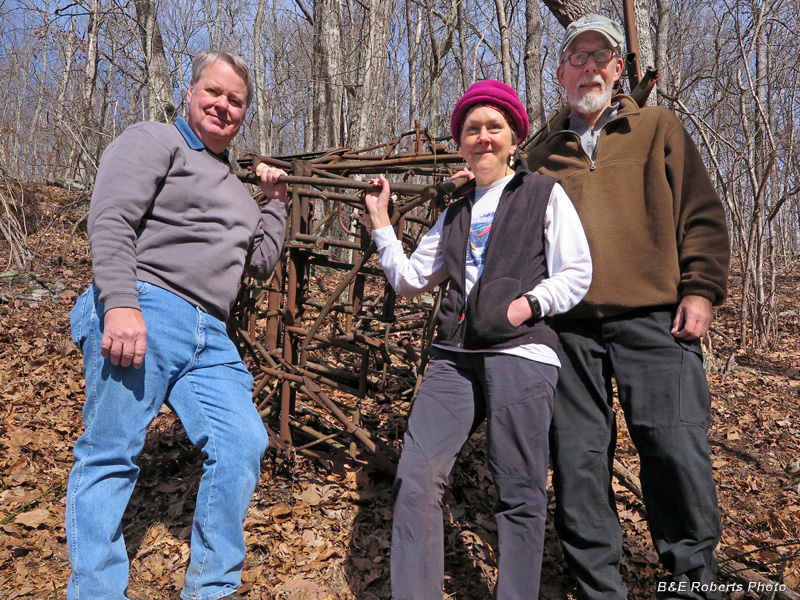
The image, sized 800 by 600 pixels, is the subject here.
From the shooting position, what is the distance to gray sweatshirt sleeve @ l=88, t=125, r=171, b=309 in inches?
78.5

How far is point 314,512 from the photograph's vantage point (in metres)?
3.26

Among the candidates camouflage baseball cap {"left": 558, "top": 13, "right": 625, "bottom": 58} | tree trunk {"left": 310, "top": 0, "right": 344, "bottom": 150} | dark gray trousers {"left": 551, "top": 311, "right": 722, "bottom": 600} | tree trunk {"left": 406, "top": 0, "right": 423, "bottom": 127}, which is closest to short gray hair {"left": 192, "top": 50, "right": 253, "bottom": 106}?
camouflage baseball cap {"left": 558, "top": 13, "right": 625, "bottom": 58}

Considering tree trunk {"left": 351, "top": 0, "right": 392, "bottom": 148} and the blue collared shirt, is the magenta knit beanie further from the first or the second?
tree trunk {"left": 351, "top": 0, "right": 392, "bottom": 148}

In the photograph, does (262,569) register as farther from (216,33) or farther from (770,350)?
(216,33)

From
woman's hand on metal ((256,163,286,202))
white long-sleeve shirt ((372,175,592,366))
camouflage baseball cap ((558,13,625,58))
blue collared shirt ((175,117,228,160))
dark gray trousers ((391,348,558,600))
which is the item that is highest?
camouflage baseball cap ((558,13,625,58))

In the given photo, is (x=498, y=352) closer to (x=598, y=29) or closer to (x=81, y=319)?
(x=598, y=29)

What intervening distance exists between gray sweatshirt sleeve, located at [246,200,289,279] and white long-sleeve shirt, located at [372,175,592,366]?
57cm

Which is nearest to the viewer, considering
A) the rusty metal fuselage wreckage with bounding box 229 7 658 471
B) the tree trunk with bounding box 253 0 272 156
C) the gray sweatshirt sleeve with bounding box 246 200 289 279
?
the gray sweatshirt sleeve with bounding box 246 200 289 279

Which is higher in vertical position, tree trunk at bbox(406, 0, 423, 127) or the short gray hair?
tree trunk at bbox(406, 0, 423, 127)

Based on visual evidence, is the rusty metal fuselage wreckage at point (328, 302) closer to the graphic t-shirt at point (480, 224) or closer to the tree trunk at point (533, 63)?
the graphic t-shirt at point (480, 224)

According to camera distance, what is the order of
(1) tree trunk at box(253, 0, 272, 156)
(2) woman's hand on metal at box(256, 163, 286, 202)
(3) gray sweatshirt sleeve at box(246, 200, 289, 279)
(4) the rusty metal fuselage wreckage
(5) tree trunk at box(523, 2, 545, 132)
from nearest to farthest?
(3) gray sweatshirt sleeve at box(246, 200, 289, 279) < (2) woman's hand on metal at box(256, 163, 286, 202) < (4) the rusty metal fuselage wreckage < (5) tree trunk at box(523, 2, 545, 132) < (1) tree trunk at box(253, 0, 272, 156)

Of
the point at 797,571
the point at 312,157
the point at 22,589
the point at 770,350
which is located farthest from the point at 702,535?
the point at 770,350

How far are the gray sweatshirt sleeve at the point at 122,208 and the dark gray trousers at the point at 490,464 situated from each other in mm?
1209

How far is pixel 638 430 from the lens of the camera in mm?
2262
